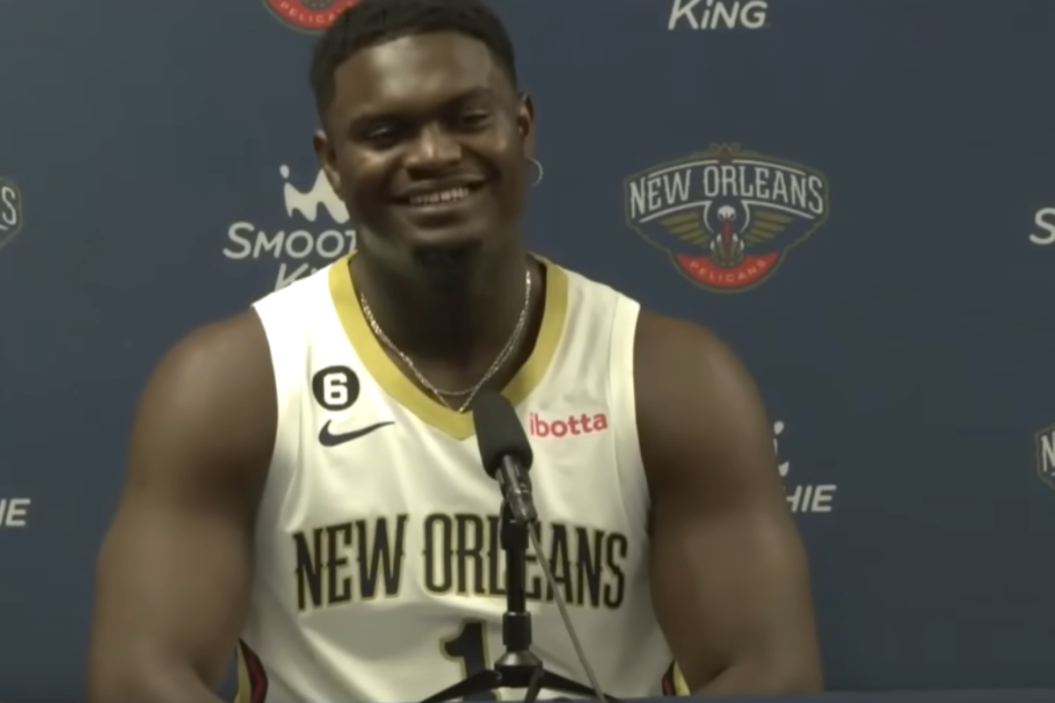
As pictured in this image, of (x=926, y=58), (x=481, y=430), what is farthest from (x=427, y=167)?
(x=926, y=58)

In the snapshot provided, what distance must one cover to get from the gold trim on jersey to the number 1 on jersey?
0.16 m

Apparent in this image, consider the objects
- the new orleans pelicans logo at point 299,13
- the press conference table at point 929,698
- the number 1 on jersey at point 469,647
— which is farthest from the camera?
the new orleans pelicans logo at point 299,13

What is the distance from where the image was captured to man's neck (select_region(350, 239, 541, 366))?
1.22m

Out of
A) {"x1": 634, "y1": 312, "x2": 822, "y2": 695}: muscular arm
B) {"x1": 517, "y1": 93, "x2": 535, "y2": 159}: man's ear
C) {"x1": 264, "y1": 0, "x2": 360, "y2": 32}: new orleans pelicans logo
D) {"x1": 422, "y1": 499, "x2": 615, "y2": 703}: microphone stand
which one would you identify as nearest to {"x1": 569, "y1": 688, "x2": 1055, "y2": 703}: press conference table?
{"x1": 422, "y1": 499, "x2": 615, "y2": 703}: microphone stand

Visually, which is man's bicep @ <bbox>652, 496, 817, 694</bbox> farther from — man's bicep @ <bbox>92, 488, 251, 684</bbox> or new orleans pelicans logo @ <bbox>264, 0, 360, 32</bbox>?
new orleans pelicans logo @ <bbox>264, 0, 360, 32</bbox>

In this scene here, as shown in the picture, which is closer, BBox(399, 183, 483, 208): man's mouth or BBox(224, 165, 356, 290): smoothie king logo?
BBox(399, 183, 483, 208): man's mouth

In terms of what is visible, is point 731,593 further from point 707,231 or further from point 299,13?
point 299,13

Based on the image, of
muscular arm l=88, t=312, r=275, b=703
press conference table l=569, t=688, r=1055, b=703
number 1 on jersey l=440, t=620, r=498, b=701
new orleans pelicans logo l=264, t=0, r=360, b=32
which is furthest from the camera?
new orleans pelicans logo l=264, t=0, r=360, b=32

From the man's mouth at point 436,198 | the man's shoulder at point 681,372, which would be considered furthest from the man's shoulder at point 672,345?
the man's mouth at point 436,198

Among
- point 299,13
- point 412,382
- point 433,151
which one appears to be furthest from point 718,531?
point 299,13

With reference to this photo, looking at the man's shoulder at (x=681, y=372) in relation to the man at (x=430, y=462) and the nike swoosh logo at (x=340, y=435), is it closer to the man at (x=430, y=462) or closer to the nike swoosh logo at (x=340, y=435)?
the man at (x=430, y=462)

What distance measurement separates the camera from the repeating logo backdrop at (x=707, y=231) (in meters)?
1.53

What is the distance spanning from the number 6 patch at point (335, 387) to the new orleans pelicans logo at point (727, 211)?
0.47 metres

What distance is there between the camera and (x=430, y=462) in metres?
1.19
